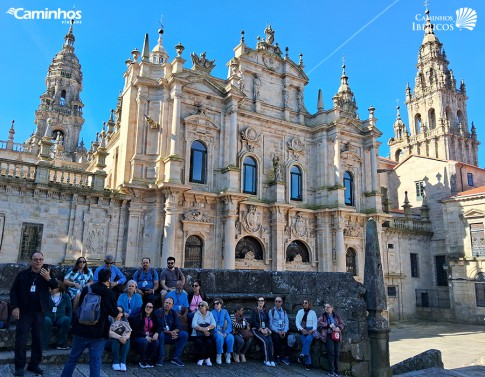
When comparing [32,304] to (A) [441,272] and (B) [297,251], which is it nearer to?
(B) [297,251]

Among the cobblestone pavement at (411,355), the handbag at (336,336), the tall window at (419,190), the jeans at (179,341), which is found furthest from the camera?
the tall window at (419,190)

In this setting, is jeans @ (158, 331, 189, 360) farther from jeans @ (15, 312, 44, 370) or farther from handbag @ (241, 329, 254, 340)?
jeans @ (15, 312, 44, 370)

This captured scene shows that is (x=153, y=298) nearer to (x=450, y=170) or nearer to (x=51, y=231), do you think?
(x=51, y=231)

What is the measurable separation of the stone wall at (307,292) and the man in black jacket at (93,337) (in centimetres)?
252

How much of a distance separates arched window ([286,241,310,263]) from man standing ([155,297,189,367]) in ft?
55.0

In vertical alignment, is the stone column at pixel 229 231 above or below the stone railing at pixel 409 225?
below

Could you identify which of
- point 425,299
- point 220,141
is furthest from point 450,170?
point 220,141

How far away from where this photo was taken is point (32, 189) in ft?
55.3

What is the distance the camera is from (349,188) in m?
26.7

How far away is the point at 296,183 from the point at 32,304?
2035 centimetres

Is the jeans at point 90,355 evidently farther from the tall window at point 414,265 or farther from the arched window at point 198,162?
the tall window at point 414,265

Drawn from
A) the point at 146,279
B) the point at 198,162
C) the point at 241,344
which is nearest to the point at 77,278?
the point at 146,279

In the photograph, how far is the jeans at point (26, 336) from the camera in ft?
17.6

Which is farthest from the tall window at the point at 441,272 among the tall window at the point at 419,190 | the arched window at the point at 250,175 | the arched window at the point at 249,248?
the arched window at the point at 250,175
